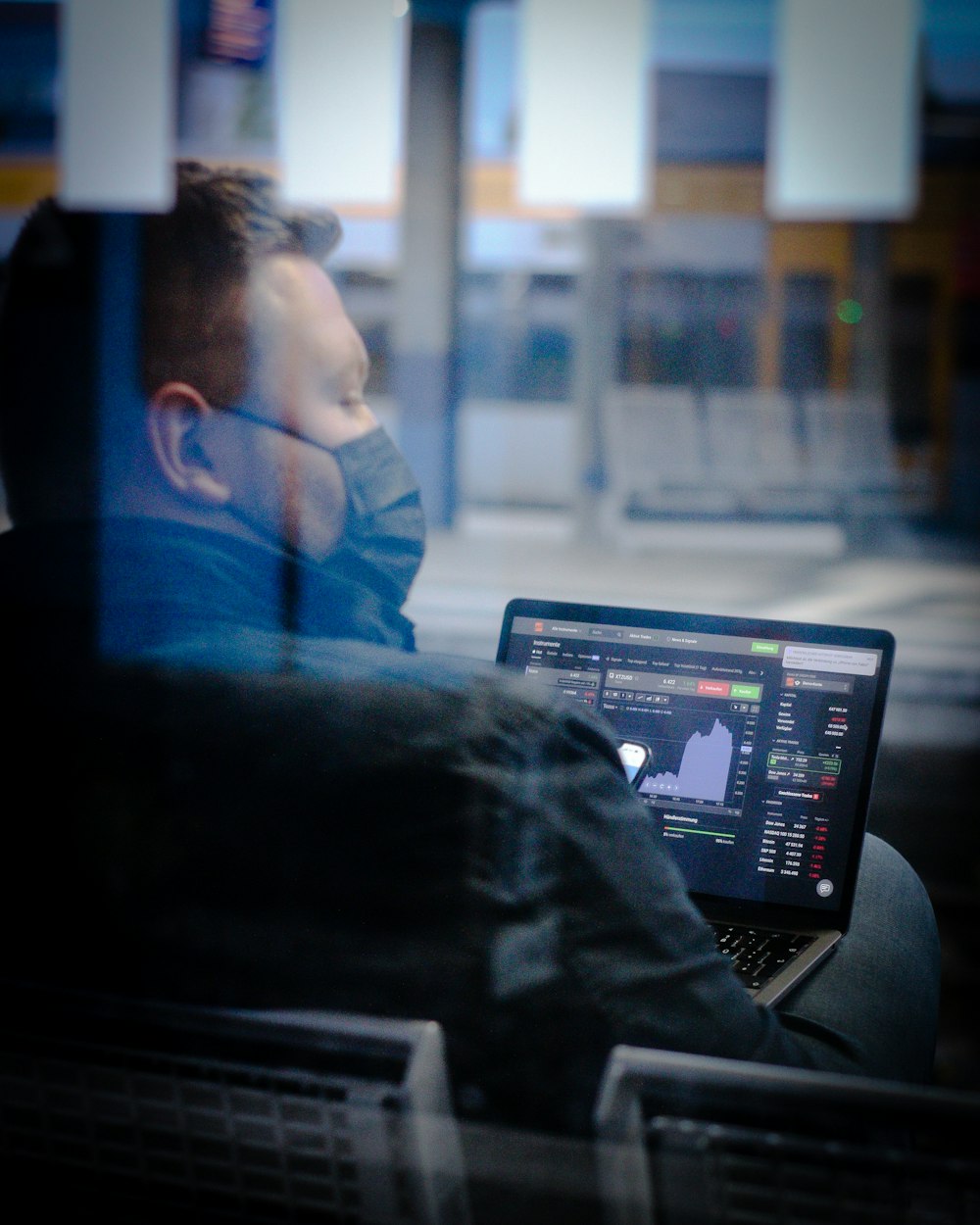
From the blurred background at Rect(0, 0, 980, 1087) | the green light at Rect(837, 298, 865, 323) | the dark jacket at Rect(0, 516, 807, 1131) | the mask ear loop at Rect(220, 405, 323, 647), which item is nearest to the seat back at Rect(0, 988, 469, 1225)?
the dark jacket at Rect(0, 516, 807, 1131)

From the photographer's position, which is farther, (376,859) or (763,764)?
(763,764)

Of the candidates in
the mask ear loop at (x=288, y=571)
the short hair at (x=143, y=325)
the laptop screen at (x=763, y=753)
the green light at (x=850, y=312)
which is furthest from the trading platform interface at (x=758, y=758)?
the green light at (x=850, y=312)

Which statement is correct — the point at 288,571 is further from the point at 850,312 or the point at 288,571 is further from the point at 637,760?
the point at 850,312

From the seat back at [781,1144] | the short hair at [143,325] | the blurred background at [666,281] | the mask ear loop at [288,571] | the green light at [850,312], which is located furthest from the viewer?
the green light at [850,312]

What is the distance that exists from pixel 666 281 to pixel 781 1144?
9356mm

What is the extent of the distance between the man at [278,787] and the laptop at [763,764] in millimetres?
98

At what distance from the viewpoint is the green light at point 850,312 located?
9.57 meters

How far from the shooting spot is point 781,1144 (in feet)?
2.28

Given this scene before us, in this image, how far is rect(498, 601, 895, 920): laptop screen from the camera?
1087 mm

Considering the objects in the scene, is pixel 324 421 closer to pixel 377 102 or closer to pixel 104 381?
pixel 104 381

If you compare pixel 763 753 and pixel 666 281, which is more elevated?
pixel 666 281

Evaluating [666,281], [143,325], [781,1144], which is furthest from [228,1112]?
[666,281]

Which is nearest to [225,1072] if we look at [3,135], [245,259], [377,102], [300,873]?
[300,873]

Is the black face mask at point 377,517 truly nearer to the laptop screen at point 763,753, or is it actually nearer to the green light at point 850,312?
the laptop screen at point 763,753
